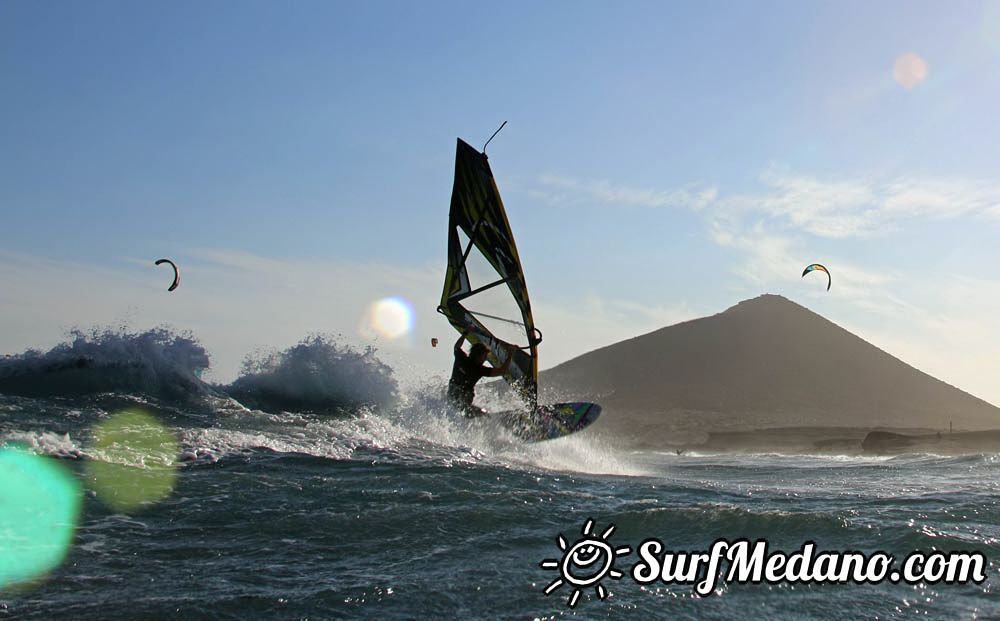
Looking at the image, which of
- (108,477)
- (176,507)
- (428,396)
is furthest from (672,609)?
(428,396)

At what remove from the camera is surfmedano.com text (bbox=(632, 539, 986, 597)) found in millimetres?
4270

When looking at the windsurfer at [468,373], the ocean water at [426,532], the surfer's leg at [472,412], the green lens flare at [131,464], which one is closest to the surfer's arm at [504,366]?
the windsurfer at [468,373]

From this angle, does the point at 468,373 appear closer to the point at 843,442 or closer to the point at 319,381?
the point at 319,381

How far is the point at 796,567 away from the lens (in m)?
4.48

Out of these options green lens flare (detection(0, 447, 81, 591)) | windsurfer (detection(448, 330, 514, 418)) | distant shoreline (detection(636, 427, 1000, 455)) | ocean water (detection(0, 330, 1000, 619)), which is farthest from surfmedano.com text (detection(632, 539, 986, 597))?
distant shoreline (detection(636, 427, 1000, 455))

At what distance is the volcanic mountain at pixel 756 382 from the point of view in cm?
4138

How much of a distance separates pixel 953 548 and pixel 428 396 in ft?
35.7

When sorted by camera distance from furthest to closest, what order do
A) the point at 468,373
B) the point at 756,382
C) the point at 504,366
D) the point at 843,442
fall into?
the point at 756,382, the point at 843,442, the point at 504,366, the point at 468,373

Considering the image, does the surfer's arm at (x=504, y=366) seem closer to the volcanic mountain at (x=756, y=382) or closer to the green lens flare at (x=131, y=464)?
the green lens flare at (x=131, y=464)

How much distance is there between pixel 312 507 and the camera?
583 centimetres

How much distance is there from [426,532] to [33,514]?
2.71 m

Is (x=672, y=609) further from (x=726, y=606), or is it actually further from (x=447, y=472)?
(x=447, y=472)

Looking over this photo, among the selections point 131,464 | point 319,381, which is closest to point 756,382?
point 319,381

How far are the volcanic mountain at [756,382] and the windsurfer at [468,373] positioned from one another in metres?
23.2
